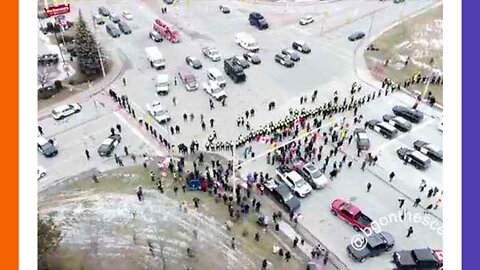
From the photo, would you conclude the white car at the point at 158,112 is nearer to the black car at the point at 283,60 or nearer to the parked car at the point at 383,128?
the black car at the point at 283,60

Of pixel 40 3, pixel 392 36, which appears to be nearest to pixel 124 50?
pixel 40 3

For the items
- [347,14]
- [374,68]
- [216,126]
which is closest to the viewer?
[216,126]

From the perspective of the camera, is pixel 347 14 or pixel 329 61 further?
pixel 347 14

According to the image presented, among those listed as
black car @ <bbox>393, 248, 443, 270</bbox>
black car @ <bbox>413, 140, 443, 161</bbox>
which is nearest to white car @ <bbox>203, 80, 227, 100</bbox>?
black car @ <bbox>413, 140, 443, 161</bbox>

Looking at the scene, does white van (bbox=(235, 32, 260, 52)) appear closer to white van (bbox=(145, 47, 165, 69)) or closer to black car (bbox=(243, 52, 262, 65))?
black car (bbox=(243, 52, 262, 65))

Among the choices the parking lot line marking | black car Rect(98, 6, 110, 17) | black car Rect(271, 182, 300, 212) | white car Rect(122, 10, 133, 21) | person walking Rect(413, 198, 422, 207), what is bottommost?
person walking Rect(413, 198, 422, 207)

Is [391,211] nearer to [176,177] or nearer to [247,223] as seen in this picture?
[247,223]
